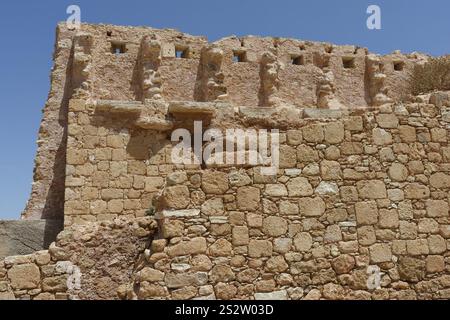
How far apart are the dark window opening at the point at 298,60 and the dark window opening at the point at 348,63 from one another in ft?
5.20

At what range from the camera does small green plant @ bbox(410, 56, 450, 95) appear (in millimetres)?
12008

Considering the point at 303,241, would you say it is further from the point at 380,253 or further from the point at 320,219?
the point at 380,253

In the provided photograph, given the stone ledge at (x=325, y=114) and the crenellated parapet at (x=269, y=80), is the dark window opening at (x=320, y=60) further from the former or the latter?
the stone ledge at (x=325, y=114)

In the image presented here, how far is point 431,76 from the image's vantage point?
43.6ft

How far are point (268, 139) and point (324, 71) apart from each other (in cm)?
916

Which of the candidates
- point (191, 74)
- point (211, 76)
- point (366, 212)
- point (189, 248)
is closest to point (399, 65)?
point (211, 76)

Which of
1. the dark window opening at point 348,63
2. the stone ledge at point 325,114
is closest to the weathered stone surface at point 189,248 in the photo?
the stone ledge at point 325,114

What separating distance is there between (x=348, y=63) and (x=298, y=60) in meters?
1.85

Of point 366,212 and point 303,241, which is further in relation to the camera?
point 366,212

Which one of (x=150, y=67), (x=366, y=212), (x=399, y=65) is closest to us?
(x=366, y=212)

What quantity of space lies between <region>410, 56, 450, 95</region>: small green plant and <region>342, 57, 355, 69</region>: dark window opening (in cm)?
197
